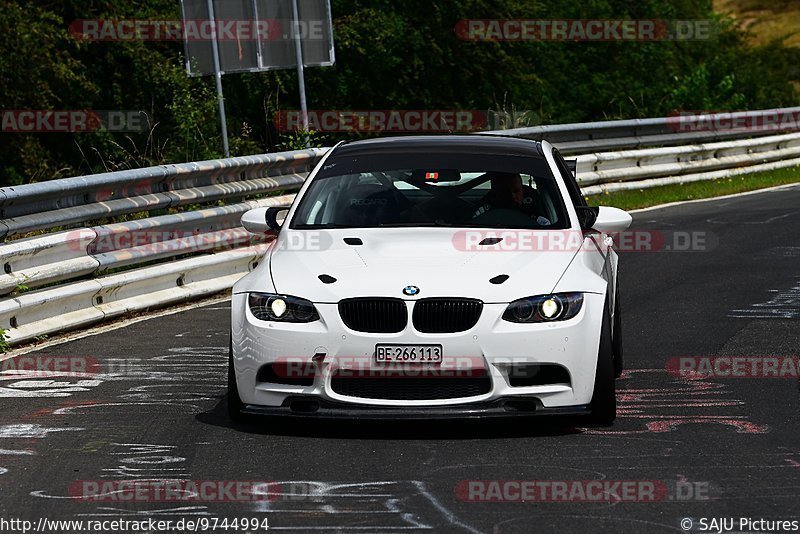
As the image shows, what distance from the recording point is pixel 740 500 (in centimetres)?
599

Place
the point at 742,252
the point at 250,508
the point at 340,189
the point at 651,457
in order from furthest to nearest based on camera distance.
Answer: the point at 742,252, the point at 340,189, the point at 651,457, the point at 250,508

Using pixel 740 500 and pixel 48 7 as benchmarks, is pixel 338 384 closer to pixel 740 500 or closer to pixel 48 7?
pixel 740 500

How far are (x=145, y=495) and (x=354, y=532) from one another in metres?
1.10

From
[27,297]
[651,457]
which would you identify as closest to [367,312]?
[651,457]

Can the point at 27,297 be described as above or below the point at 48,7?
below

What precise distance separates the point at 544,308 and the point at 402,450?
3.33ft

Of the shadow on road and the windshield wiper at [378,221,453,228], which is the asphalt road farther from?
the windshield wiper at [378,221,453,228]

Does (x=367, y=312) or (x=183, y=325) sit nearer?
(x=367, y=312)

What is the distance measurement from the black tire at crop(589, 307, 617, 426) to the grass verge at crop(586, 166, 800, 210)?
12.9 meters

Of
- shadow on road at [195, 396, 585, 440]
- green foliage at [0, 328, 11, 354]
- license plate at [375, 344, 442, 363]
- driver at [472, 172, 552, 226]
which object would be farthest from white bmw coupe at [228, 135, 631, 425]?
green foliage at [0, 328, 11, 354]

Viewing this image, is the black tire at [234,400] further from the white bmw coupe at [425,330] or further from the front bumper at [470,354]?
the front bumper at [470,354]

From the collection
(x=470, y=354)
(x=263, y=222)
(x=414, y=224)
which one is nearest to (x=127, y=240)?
(x=263, y=222)

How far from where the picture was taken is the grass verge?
20984 millimetres

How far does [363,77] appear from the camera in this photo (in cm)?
3456
